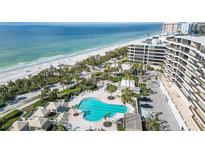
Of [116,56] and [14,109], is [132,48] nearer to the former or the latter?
[116,56]

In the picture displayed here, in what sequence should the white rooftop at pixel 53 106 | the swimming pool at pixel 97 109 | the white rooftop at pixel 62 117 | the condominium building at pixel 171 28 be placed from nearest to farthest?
1. the white rooftop at pixel 62 117
2. the swimming pool at pixel 97 109
3. the white rooftop at pixel 53 106
4. the condominium building at pixel 171 28

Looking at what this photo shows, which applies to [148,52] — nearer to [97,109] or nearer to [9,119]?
[97,109]

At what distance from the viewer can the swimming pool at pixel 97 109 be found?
28250 millimetres

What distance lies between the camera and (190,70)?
95.5ft

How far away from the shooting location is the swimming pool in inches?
1112

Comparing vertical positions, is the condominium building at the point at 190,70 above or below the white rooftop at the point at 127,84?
above

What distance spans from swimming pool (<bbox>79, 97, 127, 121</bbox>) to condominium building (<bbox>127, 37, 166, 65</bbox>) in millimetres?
29091

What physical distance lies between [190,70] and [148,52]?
27311 millimetres

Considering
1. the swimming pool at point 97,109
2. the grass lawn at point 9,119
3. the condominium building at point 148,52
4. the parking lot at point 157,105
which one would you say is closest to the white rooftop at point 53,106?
the swimming pool at point 97,109

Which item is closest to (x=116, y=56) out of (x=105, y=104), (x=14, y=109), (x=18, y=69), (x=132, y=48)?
(x=132, y=48)

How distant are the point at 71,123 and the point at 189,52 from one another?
22805 millimetres

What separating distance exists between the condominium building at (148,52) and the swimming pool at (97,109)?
29.1m

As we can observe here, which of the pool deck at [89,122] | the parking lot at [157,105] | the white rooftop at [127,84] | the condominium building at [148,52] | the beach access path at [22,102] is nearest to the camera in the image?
the pool deck at [89,122]

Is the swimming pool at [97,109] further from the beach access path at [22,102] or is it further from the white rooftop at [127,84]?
the beach access path at [22,102]
